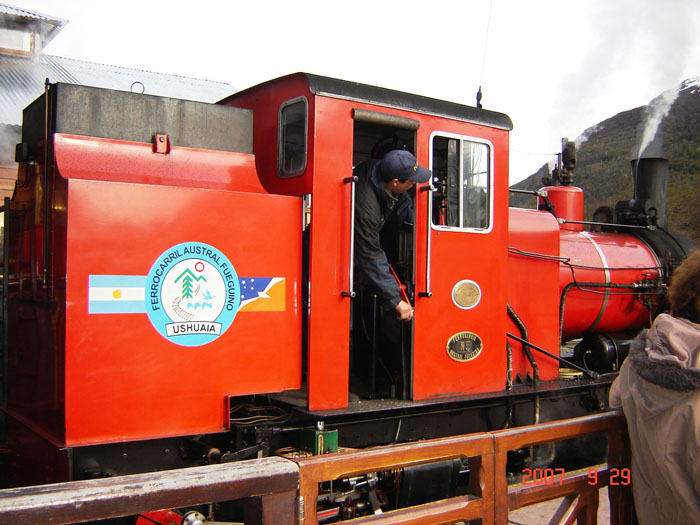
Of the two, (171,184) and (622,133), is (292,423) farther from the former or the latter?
(622,133)

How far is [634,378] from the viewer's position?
2.97 m

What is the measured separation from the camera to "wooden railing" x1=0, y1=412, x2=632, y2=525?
5.73 ft

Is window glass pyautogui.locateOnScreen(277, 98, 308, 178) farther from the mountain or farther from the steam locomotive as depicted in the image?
the mountain

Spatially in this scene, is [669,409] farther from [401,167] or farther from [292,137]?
[292,137]

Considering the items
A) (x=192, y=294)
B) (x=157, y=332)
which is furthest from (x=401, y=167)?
(x=157, y=332)

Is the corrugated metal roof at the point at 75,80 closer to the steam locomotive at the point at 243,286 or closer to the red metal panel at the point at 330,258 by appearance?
the steam locomotive at the point at 243,286

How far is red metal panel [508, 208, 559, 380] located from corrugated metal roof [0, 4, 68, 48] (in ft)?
55.3

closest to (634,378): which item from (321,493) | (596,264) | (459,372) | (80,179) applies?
(459,372)

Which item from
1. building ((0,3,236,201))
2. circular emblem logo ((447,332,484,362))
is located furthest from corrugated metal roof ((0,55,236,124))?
circular emblem logo ((447,332,484,362))

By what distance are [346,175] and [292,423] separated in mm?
1579

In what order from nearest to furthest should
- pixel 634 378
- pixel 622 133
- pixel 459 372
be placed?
1. pixel 634 378
2. pixel 459 372
3. pixel 622 133

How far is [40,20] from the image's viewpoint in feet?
57.8

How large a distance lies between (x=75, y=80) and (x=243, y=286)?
17162 mm

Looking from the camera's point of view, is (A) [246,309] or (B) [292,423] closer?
(A) [246,309]
